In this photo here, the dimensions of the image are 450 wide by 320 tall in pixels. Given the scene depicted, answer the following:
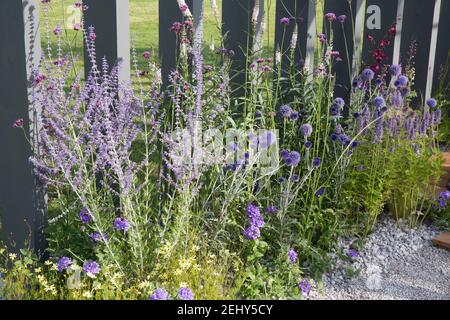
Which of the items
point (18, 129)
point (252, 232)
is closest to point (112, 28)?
point (18, 129)

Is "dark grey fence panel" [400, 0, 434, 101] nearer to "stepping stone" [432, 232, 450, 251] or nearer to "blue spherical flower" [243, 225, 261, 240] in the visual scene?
"stepping stone" [432, 232, 450, 251]

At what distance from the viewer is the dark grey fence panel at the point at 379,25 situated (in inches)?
202

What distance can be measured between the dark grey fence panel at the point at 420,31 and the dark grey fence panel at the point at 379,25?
0.58 metres

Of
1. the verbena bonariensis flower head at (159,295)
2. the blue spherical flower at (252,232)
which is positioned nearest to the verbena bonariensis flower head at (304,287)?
the blue spherical flower at (252,232)

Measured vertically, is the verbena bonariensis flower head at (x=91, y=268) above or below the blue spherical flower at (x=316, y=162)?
below

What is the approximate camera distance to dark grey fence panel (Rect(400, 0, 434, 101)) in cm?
561

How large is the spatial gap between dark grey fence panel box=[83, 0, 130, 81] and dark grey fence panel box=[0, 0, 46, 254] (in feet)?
1.21

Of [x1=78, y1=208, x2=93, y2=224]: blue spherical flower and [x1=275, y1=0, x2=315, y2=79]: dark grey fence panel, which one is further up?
[x1=275, y1=0, x2=315, y2=79]: dark grey fence panel

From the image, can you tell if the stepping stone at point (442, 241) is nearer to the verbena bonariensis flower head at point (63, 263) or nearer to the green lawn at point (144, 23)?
the verbena bonariensis flower head at point (63, 263)

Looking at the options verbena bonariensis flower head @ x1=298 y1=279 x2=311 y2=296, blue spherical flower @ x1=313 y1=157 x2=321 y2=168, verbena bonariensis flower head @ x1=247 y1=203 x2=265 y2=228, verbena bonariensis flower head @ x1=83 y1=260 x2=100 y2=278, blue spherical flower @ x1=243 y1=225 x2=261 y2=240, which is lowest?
verbena bonariensis flower head @ x1=298 y1=279 x2=311 y2=296

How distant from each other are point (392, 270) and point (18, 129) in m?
2.09

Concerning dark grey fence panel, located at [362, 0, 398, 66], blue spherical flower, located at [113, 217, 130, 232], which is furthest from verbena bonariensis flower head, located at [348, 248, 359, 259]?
dark grey fence panel, located at [362, 0, 398, 66]
